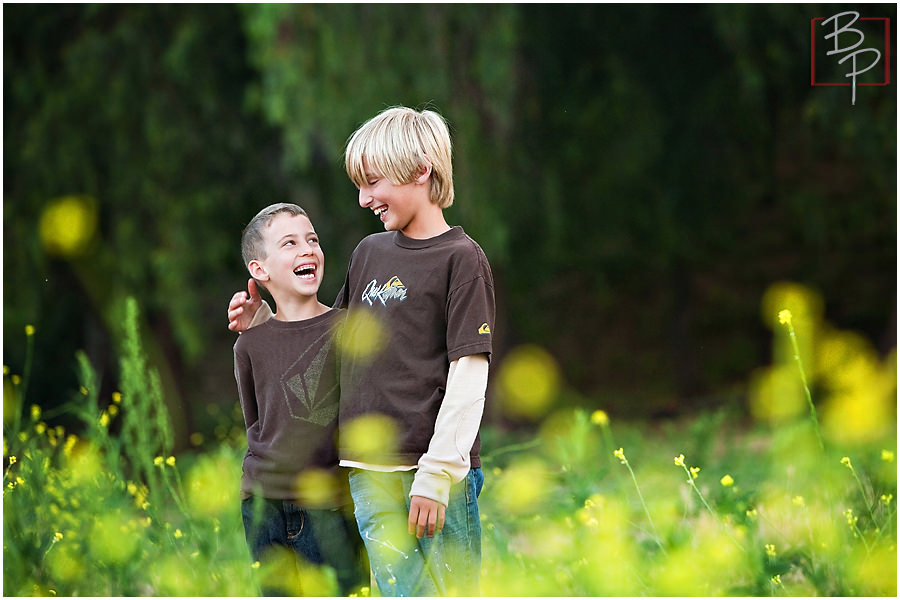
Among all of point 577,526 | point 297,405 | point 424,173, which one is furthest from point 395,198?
point 577,526

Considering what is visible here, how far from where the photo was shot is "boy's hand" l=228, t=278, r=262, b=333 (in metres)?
2.07

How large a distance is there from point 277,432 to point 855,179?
638 cm

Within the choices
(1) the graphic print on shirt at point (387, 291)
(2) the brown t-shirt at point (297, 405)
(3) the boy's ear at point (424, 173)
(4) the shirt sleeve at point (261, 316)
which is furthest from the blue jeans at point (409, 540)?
(3) the boy's ear at point (424, 173)

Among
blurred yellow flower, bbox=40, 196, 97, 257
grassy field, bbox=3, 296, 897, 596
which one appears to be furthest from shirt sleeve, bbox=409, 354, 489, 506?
blurred yellow flower, bbox=40, 196, 97, 257

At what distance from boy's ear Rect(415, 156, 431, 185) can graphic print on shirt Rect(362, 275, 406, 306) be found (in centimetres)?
18

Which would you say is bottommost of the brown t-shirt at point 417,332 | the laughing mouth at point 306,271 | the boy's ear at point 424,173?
the brown t-shirt at point 417,332

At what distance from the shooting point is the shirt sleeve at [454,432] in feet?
5.86

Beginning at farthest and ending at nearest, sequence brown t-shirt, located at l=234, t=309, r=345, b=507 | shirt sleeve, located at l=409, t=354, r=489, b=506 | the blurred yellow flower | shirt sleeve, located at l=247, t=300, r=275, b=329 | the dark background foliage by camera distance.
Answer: the blurred yellow flower
the dark background foliage
shirt sleeve, located at l=247, t=300, r=275, b=329
brown t-shirt, located at l=234, t=309, r=345, b=507
shirt sleeve, located at l=409, t=354, r=489, b=506

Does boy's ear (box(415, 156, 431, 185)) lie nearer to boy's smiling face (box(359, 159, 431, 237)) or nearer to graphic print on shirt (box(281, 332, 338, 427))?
boy's smiling face (box(359, 159, 431, 237))

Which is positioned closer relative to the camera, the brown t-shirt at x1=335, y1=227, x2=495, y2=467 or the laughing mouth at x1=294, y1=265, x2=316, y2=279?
the brown t-shirt at x1=335, y1=227, x2=495, y2=467

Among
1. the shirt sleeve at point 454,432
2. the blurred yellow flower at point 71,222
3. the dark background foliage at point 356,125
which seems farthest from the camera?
the blurred yellow flower at point 71,222

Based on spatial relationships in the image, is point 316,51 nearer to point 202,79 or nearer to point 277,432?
point 202,79

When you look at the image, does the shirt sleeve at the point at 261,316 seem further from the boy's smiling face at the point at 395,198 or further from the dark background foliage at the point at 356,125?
the dark background foliage at the point at 356,125

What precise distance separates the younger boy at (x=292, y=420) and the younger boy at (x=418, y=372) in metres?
0.09
